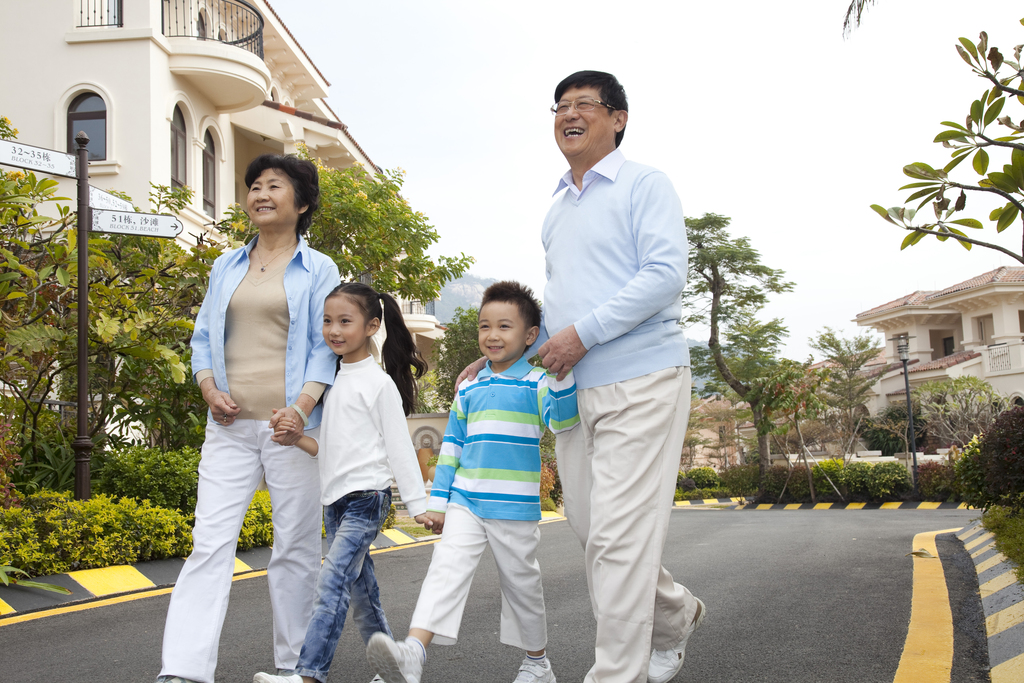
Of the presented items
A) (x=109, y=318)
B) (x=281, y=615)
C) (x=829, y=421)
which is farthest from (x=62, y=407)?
(x=829, y=421)

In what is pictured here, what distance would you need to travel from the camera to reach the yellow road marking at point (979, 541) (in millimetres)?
7239

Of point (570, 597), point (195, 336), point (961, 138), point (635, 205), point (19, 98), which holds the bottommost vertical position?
point (570, 597)

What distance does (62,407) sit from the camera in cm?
980

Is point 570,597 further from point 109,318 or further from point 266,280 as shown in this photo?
point 109,318

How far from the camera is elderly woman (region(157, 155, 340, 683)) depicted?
316cm

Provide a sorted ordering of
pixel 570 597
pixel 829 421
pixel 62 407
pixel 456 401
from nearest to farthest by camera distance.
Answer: pixel 456 401
pixel 570 597
pixel 62 407
pixel 829 421

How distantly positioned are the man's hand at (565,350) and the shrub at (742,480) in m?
27.3

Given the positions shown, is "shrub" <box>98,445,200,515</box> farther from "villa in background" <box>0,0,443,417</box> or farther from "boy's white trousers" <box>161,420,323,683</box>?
"villa in background" <box>0,0,443,417</box>

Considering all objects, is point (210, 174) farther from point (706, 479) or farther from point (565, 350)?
point (706, 479)

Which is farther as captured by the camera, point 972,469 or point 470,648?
point 972,469

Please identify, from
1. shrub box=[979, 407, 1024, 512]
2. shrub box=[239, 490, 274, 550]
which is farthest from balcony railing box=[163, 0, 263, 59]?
shrub box=[979, 407, 1024, 512]

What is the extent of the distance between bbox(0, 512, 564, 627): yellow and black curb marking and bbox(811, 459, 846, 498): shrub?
808 inches

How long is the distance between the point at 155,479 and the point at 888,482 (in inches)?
818

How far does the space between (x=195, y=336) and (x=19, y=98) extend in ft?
48.1
